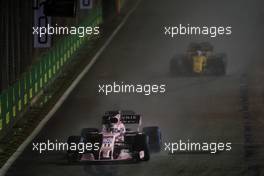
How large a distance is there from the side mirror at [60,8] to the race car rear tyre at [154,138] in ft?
12.4

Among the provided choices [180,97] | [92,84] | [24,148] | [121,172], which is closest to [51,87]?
[92,84]

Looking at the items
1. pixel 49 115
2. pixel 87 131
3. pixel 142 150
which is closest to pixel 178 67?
pixel 49 115

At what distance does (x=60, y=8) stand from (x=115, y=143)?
404 cm

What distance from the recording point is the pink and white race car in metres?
28.3

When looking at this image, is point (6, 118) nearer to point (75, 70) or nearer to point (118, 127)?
point (118, 127)

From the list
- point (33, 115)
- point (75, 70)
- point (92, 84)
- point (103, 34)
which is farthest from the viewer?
point (103, 34)

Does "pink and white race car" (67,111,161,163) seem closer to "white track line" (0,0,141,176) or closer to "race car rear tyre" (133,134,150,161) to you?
"race car rear tyre" (133,134,150,161)

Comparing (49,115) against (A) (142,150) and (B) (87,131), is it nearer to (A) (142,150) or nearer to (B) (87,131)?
(B) (87,131)

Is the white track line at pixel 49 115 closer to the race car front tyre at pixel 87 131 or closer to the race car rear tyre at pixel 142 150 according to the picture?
the race car front tyre at pixel 87 131

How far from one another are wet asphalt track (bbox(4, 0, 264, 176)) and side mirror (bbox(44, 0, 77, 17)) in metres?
3.26

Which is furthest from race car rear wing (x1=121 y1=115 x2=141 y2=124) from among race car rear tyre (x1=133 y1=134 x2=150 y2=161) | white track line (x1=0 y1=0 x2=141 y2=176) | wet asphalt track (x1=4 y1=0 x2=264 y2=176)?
white track line (x1=0 y1=0 x2=141 y2=176)

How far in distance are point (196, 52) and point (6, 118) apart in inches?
359

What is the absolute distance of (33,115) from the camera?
1331 inches

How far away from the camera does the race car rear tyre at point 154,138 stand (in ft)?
95.7
